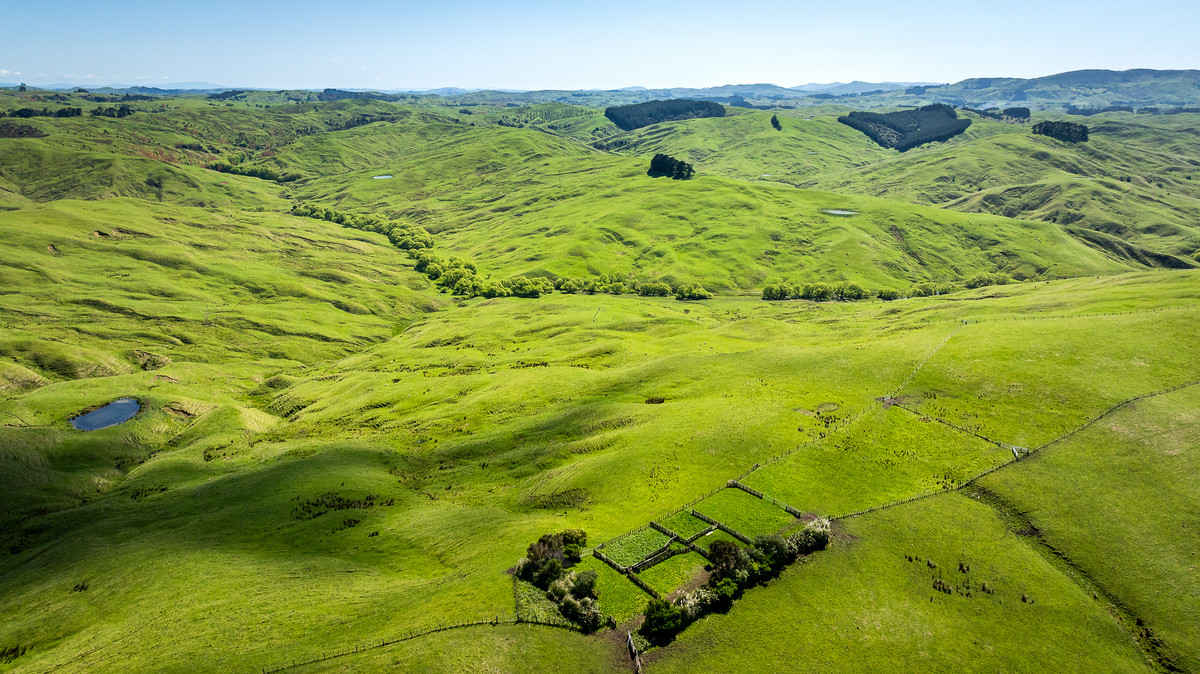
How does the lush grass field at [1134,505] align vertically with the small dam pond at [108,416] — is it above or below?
above

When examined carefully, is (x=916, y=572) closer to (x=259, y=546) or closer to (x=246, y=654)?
(x=246, y=654)

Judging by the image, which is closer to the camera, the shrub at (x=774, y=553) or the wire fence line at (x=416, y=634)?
the wire fence line at (x=416, y=634)

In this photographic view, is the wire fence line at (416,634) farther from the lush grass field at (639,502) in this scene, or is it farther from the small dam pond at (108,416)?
the small dam pond at (108,416)

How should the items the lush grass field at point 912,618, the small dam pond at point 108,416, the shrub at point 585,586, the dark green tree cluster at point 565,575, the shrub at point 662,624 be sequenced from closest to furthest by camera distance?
1. the lush grass field at point 912,618
2. the shrub at point 662,624
3. the dark green tree cluster at point 565,575
4. the shrub at point 585,586
5. the small dam pond at point 108,416

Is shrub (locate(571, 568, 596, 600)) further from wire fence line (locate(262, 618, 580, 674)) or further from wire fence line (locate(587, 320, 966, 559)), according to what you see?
wire fence line (locate(587, 320, 966, 559))

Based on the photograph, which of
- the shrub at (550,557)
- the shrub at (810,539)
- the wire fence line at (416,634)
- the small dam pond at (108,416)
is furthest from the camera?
the small dam pond at (108,416)

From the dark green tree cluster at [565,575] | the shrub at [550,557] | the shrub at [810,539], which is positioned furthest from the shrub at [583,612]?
the shrub at [810,539]

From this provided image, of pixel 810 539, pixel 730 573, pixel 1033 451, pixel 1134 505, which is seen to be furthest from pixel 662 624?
pixel 1033 451

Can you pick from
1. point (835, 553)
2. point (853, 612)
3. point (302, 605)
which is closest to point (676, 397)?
point (835, 553)
